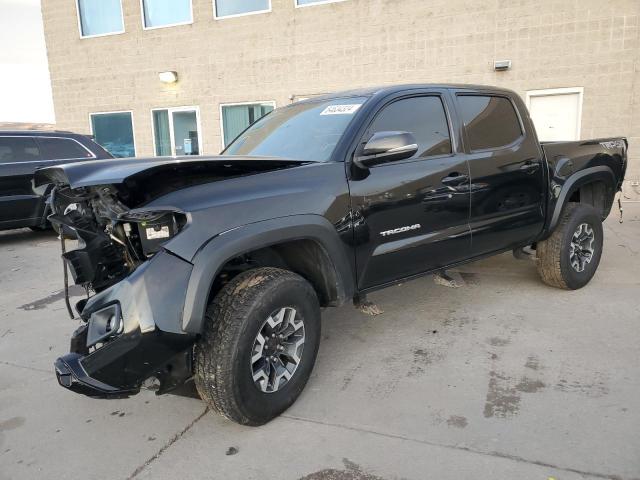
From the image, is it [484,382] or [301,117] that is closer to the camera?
[484,382]

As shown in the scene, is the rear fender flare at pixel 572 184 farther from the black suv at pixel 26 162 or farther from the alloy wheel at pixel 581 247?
the black suv at pixel 26 162

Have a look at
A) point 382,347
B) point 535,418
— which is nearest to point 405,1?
point 382,347

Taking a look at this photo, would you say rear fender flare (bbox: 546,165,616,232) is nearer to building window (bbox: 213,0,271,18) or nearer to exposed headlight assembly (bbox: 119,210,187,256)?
exposed headlight assembly (bbox: 119,210,187,256)

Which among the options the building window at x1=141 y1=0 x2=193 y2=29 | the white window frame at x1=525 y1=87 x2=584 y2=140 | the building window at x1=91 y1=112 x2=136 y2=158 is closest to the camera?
the white window frame at x1=525 y1=87 x2=584 y2=140

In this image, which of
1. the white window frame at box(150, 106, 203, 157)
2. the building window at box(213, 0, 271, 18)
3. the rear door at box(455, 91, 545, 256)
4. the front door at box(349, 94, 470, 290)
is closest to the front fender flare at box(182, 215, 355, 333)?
the front door at box(349, 94, 470, 290)

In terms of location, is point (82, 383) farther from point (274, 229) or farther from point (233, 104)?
point (233, 104)

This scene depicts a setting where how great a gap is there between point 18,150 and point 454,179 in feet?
23.4

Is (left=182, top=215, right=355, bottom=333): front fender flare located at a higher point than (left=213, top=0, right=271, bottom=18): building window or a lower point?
lower

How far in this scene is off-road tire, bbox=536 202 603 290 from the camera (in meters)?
4.58

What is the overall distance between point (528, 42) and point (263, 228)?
9.22 metres

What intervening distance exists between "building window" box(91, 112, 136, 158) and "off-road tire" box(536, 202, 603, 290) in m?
11.4

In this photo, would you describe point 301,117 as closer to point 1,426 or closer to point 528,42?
point 1,426

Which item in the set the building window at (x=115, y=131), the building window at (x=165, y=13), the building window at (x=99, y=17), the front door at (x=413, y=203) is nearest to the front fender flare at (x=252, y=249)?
the front door at (x=413, y=203)

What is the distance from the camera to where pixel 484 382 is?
3.14 meters
